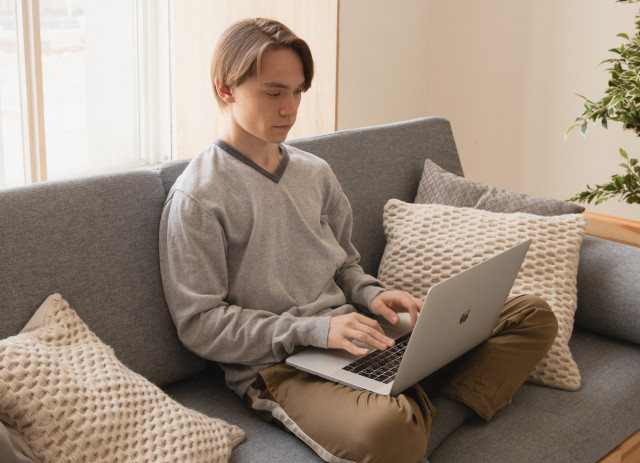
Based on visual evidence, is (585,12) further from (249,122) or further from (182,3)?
(249,122)

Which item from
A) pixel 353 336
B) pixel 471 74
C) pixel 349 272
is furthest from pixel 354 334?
pixel 471 74

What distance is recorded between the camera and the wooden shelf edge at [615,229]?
7.26ft

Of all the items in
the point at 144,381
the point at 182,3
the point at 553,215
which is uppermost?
the point at 182,3

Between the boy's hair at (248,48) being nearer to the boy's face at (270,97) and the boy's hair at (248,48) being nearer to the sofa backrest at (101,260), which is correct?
the boy's face at (270,97)

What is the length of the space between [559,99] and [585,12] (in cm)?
36

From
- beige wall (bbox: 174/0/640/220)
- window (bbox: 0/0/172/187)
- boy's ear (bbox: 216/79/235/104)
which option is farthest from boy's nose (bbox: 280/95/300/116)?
beige wall (bbox: 174/0/640/220)

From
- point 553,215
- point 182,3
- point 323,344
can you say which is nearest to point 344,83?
point 182,3

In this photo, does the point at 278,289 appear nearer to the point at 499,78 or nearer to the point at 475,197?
the point at 475,197

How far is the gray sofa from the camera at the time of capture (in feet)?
4.75

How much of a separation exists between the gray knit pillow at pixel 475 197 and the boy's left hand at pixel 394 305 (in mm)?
483

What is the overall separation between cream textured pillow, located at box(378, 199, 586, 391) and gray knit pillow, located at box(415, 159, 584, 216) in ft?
0.31

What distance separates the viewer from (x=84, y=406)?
48.9 inches

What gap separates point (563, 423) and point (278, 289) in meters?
0.63

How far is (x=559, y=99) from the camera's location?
3.36m
